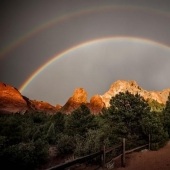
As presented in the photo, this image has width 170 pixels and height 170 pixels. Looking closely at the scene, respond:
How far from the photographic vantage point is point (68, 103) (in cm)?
12462

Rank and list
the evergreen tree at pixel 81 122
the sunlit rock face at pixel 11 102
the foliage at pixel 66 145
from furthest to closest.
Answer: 1. the sunlit rock face at pixel 11 102
2. the evergreen tree at pixel 81 122
3. the foliage at pixel 66 145

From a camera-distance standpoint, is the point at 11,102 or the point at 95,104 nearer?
the point at 11,102

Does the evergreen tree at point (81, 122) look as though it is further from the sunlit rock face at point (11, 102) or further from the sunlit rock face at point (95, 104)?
the sunlit rock face at point (95, 104)

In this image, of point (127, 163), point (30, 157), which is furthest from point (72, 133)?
point (127, 163)

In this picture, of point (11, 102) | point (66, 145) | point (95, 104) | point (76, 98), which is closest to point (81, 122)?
point (66, 145)

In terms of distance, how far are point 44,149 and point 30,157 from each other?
7.21ft

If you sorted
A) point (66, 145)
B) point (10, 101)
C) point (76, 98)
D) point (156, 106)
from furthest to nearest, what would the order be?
1. point (76, 98)
2. point (10, 101)
3. point (156, 106)
4. point (66, 145)

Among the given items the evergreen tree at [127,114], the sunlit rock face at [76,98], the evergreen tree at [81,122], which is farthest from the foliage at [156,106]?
the sunlit rock face at [76,98]

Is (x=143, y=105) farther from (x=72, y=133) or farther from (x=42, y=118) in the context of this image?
(x=42, y=118)

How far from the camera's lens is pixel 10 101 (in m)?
113

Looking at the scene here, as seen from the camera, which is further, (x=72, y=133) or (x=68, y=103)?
(x=68, y=103)

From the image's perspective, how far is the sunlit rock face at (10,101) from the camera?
340ft

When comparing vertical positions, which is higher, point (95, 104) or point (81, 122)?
point (95, 104)

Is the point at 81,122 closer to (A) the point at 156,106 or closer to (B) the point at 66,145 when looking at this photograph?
(B) the point at 66,145
